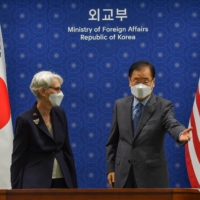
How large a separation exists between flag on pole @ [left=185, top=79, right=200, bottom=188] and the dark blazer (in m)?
1.77

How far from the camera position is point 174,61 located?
5.07m

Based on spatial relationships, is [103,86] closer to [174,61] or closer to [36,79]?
[174,61]

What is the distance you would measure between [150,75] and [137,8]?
5.81 feet

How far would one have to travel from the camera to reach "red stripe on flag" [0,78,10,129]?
180 inches

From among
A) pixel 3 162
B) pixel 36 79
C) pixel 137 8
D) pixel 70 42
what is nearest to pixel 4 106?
pixel 3 162

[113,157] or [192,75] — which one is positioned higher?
[192,75]

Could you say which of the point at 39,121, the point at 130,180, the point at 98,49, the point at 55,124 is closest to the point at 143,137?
the point at 130,180

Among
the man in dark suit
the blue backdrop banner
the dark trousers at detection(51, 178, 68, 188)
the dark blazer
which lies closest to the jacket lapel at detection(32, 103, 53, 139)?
the dark blazer

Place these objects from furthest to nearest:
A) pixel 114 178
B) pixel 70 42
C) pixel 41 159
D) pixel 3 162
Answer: pixel 70 42, pixel 3 162, pixel 114 178, pixel 41 159

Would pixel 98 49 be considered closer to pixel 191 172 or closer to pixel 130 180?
pixel 191 172

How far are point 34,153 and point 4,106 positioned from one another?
4.61 feet

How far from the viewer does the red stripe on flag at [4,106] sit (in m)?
4.58

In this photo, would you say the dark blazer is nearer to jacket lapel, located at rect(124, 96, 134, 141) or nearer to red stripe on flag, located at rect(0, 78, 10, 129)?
jacket lapel, located at rect(124, 96, 134, 141)

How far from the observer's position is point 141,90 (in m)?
3.38
